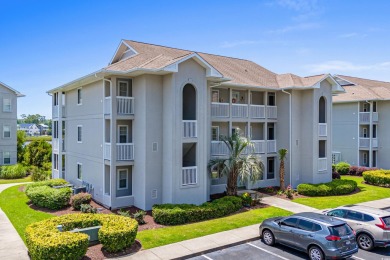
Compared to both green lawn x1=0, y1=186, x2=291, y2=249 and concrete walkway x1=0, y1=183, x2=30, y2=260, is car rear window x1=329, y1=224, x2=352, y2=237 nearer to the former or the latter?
green lawn x1=0, y1=186, x2=291, y2=249

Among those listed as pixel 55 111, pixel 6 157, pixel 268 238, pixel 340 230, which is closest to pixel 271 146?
pixel 268 238

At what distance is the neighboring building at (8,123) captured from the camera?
126 feet

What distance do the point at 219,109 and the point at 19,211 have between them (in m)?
14.7

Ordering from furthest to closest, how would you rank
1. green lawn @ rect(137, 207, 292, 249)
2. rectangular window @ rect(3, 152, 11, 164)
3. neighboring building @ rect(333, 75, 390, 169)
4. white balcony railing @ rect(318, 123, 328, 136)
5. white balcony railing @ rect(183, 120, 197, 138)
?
rectangular window @ rect(3, 152, 11, 164)
neighboring building @ rect(333, 75, 390, 169)
white balcony railing @ rect(318, 123, 328, 136)
white balcony railing @ rect(183, 120, 197, 138)
green lawn @ rect(137, 207, 292, 249)

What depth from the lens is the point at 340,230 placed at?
12117mm

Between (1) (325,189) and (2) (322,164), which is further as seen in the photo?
(2) (322,164)

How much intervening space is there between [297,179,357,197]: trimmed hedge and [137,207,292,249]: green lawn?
5.50m

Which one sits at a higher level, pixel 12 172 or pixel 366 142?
pixel 366 142

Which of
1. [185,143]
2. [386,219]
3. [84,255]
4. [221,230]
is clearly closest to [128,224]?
[84,255]

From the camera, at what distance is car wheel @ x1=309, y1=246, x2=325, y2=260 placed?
12.1 metres

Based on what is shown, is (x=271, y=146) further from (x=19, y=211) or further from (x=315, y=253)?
(x=19, y=211)

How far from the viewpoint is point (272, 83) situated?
2700cm

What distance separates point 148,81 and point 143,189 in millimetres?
6502

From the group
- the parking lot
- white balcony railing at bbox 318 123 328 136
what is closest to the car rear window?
the parking lot
